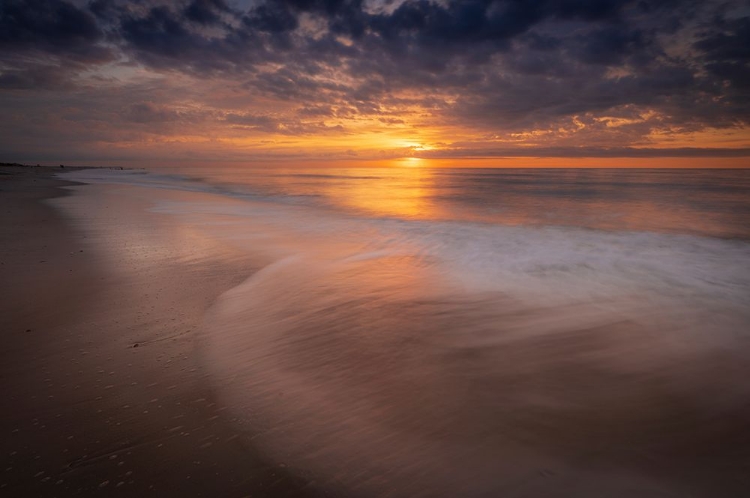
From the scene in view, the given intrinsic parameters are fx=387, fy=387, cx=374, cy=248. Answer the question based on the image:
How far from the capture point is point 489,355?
14.9 feet

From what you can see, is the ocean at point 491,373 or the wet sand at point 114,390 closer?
the wet sand at point 114,390

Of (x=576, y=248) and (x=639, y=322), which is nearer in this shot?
(x=639, y=322)

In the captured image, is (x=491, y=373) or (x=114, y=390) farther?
(x=491, y=373)

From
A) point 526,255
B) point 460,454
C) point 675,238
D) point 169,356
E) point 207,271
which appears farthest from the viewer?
point 675,238

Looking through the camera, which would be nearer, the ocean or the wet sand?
the wet sand

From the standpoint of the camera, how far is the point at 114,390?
3.61m

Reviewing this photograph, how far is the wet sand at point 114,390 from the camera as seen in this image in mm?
2656

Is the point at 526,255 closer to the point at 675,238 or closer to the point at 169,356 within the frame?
the point at 675,238

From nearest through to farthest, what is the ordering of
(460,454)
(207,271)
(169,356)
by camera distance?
1. (460,454)
2. (169,356)
3. (207,271)

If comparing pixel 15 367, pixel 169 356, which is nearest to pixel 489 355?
pixel 169 356

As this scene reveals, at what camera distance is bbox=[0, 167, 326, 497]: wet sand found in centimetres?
266

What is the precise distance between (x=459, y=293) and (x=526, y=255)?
4.33 metres

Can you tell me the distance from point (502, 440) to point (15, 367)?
15.7 ft

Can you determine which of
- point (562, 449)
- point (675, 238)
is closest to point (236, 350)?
point (562, 449)
